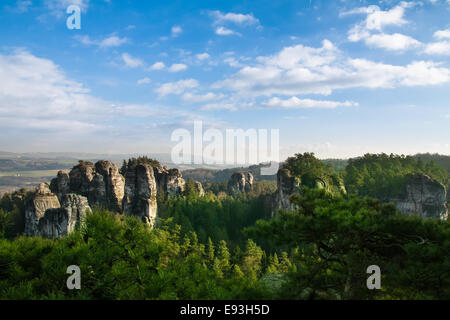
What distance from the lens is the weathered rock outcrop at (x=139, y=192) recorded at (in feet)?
119

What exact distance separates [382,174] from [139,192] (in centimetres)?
3879

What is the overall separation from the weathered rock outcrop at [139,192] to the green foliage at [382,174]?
27.9 m

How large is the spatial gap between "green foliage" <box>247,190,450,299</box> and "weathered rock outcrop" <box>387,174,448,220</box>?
3676 centimetres

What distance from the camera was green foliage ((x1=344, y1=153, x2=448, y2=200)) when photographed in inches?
1607

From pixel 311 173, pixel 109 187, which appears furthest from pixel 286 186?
pixel 109 187

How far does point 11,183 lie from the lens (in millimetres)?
140875

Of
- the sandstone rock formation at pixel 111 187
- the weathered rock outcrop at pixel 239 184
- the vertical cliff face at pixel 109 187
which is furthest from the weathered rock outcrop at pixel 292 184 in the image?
the weathered rock outcrop at pixel 239 184

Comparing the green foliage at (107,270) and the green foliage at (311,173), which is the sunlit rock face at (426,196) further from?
the green foliage at (107,270)

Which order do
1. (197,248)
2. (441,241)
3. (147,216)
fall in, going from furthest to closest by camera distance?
(147,216)
(197,248)
(441,241)
